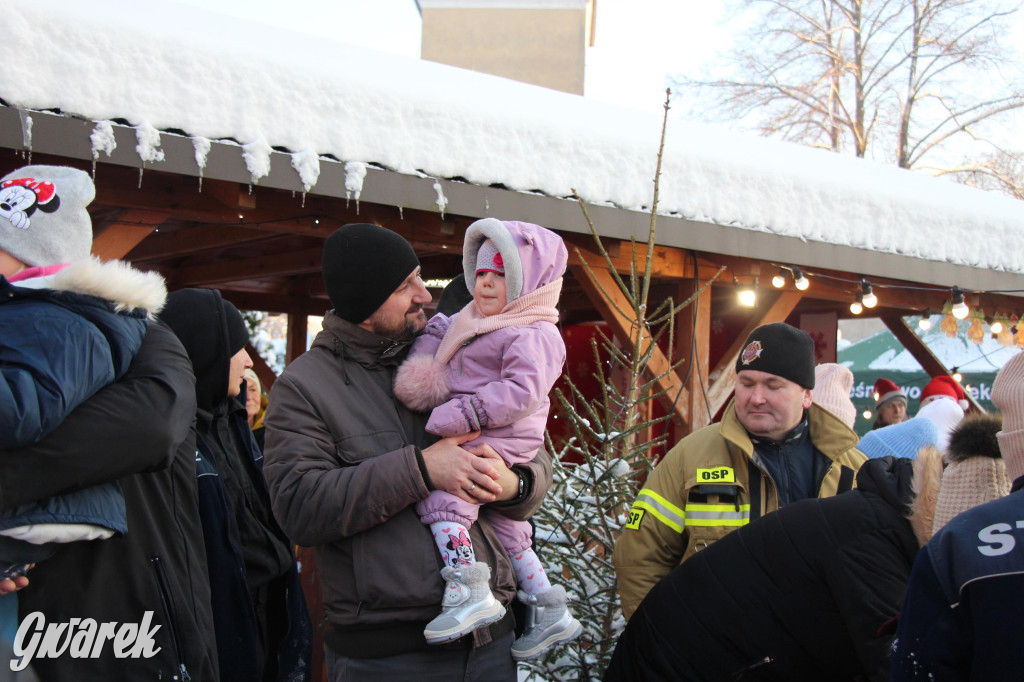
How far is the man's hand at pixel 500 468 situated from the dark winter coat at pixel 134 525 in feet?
2.29

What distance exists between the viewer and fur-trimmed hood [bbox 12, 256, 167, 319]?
1725 millimetres

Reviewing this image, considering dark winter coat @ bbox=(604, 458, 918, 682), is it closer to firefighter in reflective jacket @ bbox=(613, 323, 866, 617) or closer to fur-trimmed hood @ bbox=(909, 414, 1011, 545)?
fur-trimmed hood @ bbox=(909, 414, 1011, 545)

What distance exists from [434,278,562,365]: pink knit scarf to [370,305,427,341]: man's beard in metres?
0.09

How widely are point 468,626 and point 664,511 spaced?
1.12 m

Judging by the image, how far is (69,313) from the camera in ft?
5.56

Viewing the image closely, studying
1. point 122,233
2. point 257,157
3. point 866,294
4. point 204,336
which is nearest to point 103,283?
point 204,336

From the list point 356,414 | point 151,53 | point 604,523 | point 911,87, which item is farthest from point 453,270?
point 911,87

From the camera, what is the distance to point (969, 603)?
1.33 m

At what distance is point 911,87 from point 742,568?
88.2 feet

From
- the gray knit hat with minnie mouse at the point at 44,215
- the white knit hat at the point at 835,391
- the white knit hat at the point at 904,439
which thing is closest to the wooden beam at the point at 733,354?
the white knit hat at the point at 835,391

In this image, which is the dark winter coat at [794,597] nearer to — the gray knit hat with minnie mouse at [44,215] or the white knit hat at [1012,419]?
the white knit hat at [1012,419]

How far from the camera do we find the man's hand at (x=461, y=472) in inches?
76.3

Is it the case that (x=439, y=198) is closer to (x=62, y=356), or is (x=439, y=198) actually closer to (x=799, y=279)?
(x=62, y=356)

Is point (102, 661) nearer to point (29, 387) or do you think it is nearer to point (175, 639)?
point (175, 639)
